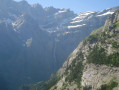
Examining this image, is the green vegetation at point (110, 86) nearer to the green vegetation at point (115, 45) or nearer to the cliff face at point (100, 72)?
the cliff face at point (100, 72)

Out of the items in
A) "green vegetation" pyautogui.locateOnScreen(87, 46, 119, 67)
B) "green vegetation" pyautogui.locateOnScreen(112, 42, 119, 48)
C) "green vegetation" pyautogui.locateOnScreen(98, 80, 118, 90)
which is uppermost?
"green vegetation" pyautogui.locateOnScreen(112, 42, 119, 48)

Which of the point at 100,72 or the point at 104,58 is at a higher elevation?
the point at 104,58

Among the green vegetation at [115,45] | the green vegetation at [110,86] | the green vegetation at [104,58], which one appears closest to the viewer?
the green vegetation at [110,86]

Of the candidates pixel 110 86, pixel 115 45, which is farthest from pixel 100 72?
pixel 115 45

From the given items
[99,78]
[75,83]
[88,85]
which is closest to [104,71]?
[99,78]

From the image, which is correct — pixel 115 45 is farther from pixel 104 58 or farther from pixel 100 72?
pixel 100 72

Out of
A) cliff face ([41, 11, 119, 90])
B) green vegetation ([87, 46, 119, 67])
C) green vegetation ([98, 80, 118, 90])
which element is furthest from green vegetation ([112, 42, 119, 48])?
green vegetation ([98, 80, 118, 90])

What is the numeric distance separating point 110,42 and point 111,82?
3619cm

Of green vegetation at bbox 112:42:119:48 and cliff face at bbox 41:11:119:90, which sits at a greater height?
green vegetation at bbox 112:42:119:48

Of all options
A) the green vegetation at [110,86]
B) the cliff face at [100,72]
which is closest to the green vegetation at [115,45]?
the cliff face at [100,72]

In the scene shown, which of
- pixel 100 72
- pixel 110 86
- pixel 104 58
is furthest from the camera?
pixel 104 58

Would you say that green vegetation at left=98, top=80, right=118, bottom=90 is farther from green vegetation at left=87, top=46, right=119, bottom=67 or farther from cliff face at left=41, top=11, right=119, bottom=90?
green vegetation at left=87, top=46, right=119, bottom=67

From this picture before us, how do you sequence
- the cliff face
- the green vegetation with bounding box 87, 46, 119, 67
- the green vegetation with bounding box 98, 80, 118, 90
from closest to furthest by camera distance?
1. the green vegetation with bounding box 98, 80, 118, 90
2. the cliff face
3. the green vegetation with bounding box 87, 46, 119, 67

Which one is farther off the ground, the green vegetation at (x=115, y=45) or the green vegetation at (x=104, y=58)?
the green vegetation at (x=115, y=45)
